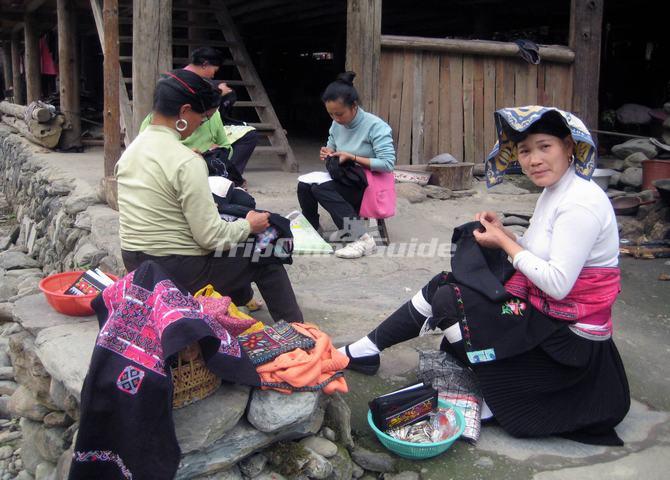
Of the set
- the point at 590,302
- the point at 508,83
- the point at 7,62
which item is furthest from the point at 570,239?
the point at 7,62

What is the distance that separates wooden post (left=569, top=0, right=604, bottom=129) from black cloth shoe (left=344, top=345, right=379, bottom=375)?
610 centimetres

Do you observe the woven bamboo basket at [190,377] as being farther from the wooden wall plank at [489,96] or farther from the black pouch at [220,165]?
the wooden wall plank at [489,96]

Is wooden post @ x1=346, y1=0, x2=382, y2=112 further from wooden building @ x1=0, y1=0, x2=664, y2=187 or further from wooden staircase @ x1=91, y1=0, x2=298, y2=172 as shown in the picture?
wooden staircase @ x1=91, y1=0, x2=298, y2=172

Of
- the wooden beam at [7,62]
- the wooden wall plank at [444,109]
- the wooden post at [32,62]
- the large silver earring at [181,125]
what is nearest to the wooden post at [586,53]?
the wooden wall plank at [444,109]

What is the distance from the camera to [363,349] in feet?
10.3

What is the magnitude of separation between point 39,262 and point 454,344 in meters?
6.60

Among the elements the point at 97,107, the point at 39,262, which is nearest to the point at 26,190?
the point at 39,262

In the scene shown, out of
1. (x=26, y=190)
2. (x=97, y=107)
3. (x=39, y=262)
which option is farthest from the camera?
(x=97, y=107)

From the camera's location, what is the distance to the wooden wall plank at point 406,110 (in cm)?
741

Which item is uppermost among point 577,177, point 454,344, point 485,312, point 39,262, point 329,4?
point 329,4

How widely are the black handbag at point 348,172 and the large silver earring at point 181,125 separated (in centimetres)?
226

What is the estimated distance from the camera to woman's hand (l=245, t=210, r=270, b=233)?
3.26 meters

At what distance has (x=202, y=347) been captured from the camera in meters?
2.33

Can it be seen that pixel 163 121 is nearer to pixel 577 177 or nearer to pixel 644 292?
pixel 577 177
